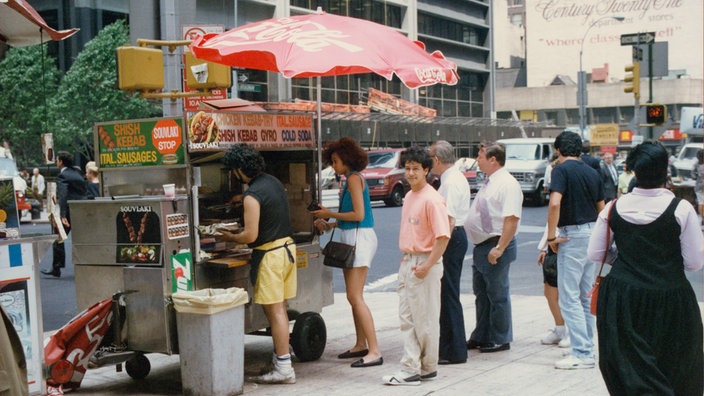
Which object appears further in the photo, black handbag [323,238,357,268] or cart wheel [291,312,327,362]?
cart wheel [291,312,327,362]

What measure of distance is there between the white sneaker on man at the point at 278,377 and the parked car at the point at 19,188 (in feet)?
7.40

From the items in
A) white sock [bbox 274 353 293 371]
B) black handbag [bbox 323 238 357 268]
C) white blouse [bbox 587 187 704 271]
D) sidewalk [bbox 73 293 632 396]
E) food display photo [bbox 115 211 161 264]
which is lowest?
sidewalk [bbox 73 293 632 396]

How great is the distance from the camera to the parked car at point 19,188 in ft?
19.3

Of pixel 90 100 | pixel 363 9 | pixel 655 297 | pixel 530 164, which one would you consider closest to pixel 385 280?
pixel 655 297

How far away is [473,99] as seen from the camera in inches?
3103

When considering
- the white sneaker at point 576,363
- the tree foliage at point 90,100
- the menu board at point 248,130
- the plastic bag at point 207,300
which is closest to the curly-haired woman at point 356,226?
the menu board at point 248,130

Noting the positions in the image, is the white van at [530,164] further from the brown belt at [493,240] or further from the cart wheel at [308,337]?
the cart wheel at [308,337]

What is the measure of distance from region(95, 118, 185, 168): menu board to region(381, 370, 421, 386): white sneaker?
223 cm

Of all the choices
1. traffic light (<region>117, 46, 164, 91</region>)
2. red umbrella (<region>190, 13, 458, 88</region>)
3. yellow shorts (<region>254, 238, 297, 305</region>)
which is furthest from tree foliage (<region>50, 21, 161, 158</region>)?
yellow shorts (<region>254, 238, 297, 305</region>)

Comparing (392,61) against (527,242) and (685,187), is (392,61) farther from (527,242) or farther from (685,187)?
(685,187)

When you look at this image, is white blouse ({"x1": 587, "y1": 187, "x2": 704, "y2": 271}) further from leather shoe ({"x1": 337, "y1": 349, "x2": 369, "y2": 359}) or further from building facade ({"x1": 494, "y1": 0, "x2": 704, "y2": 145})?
building facade ({"x1": 494, "y1": 0, "x2": 704, "y2": 145})

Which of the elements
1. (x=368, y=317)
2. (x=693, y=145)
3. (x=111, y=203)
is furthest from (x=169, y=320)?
(x=693, y=145)

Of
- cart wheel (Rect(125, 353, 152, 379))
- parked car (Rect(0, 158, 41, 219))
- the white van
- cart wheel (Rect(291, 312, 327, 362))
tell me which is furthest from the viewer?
the white van

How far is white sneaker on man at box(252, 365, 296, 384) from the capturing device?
6953 millimetres
